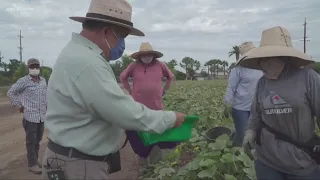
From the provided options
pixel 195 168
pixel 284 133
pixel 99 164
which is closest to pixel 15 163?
pixel 195 168

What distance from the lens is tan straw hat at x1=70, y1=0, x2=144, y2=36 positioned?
2289 mm

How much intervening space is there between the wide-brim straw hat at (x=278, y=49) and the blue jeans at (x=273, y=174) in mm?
795

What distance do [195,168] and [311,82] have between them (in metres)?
2.19

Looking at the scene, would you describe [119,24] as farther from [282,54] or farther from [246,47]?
[246,47]

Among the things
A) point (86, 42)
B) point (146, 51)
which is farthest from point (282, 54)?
point (146, 51)

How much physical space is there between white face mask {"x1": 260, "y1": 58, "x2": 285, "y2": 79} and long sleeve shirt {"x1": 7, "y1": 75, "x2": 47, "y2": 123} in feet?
13.6

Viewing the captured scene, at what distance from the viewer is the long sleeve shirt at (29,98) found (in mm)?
5848

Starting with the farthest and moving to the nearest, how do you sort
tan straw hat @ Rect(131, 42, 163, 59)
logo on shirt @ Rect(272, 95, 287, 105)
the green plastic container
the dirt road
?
the dirt road, tan straw hat @ Rect(131, 42, 163, 59), logo on shirt @ Rect(272, 95, 287, 105), the green plastic container

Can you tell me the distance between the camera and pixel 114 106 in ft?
6.85

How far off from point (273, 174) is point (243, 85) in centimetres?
276

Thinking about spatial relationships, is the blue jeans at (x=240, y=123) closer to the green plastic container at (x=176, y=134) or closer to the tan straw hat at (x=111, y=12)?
the green plastic container at (x=176, y=134)

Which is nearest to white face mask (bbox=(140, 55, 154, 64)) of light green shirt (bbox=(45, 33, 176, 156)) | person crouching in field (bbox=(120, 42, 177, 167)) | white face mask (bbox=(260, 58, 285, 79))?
person crouching in field (bbox=(120, 42, 177, 167))

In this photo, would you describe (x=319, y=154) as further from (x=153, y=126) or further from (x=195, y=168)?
(x=195, y=168)

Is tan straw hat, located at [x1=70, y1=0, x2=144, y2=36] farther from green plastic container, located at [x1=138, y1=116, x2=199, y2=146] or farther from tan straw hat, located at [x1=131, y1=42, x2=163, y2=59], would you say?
Answer: tan straw hat, located at [x1=131, y1=42, x2=163, y2=59]
